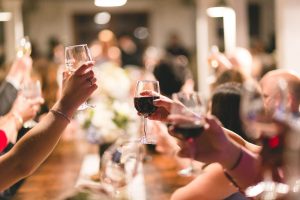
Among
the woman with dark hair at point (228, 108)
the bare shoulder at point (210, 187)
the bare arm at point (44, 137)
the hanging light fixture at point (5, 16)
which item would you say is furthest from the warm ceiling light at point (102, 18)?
the bare arm at point (44, 137)

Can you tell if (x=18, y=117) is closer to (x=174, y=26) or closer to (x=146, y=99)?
(x=146, y=99)

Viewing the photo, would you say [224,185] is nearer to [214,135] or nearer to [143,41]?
[214,135]

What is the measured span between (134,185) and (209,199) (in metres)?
0.77

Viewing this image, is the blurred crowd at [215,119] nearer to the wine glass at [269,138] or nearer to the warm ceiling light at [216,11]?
the wine glass at [269,138]

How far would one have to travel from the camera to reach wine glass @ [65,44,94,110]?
1.47 metres

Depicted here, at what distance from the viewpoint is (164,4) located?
12.5 meters

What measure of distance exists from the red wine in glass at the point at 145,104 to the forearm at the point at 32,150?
31 cm

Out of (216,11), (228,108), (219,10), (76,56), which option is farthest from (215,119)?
(216,11)

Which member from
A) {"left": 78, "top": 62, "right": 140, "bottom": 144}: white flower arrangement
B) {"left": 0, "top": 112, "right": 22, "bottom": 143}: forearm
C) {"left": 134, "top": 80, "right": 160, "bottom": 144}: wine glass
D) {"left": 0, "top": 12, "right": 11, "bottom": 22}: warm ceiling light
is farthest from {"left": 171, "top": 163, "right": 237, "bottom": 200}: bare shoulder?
{"left": 0, "top": 12, "right": 11, "bottom": 22}: warm ceiling light

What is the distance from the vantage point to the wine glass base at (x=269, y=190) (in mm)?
971

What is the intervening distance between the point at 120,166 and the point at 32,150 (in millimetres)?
766

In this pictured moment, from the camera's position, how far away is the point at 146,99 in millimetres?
1487

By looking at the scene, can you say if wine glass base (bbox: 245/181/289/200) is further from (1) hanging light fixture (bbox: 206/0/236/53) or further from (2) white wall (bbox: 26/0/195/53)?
(2) white wall (bbox: 26/0/195/53)

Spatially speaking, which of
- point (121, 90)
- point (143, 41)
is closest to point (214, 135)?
point (121, 90)
